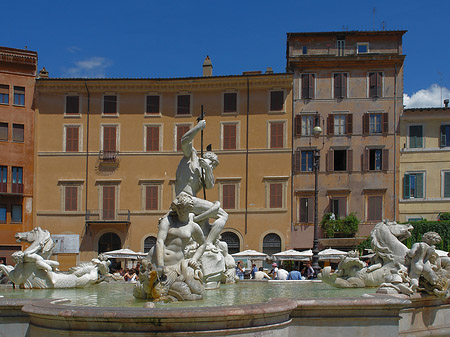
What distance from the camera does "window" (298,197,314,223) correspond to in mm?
40875

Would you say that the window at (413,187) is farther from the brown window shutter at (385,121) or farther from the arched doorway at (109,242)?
the arched doorway at (109,242)

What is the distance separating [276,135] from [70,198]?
14181mm

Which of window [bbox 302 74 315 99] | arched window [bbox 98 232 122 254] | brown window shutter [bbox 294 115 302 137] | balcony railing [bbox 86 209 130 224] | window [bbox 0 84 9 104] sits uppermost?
window [bbox 302 74 315 99]

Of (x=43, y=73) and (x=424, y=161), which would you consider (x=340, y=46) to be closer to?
(x=424, y=161)

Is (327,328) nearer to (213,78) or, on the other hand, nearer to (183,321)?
(183,321)

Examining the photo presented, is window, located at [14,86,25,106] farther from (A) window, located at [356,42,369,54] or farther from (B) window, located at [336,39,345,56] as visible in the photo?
(A) window, located at [356,42,369,54]

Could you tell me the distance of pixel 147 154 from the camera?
42.4 meters

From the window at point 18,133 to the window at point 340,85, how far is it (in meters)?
20.7

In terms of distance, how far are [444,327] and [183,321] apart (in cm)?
419

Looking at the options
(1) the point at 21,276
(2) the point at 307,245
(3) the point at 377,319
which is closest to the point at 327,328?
(3) the point at 377,319

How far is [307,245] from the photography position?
40594 millimetres

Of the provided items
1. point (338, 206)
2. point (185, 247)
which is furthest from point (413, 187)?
point (185, 247)

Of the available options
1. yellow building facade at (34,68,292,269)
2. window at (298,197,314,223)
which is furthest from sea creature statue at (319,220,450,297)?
yellow building facade at (34,68,292,269)

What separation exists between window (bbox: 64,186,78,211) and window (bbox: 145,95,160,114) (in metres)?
7.07
